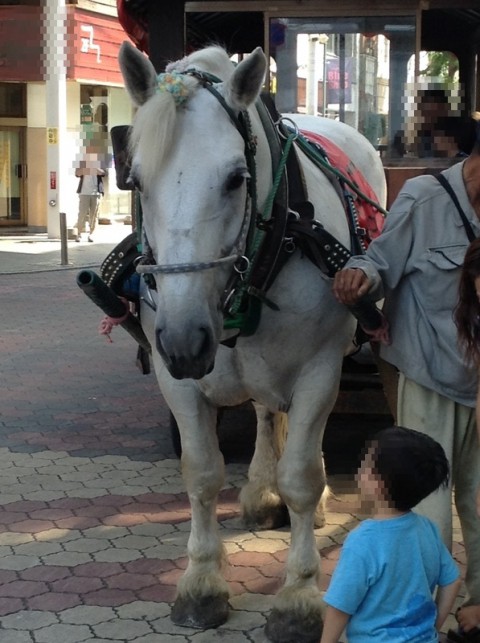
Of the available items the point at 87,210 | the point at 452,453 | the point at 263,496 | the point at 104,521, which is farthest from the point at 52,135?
the point at 452,453

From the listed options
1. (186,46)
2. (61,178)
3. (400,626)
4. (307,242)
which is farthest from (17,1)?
(400,626)

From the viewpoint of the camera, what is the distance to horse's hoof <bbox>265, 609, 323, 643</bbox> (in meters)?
3.69

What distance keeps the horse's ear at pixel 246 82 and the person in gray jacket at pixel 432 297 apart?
25.0 inches

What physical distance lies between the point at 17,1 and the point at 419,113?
16549mm

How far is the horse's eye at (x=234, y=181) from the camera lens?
3.12 metres

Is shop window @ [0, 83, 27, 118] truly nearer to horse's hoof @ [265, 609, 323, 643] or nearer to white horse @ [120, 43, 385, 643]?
white horse @ [120, 43, 385, 643]

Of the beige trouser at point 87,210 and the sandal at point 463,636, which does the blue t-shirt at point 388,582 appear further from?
the beige trouser at point 87,210

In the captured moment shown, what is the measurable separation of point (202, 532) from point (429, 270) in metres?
1.38

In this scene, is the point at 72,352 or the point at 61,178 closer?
the point at 72,352

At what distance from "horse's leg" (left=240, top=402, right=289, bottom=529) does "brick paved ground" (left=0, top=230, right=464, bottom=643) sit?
0.23 feet

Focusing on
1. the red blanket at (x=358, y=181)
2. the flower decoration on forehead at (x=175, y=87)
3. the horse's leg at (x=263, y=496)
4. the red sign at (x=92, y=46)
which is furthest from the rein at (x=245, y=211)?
the red sign at (x=92, y=46)

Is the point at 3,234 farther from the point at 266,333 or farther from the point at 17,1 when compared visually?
the point at 266,333

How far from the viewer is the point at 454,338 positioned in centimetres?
343

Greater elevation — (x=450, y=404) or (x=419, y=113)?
(x=419, y=113)
